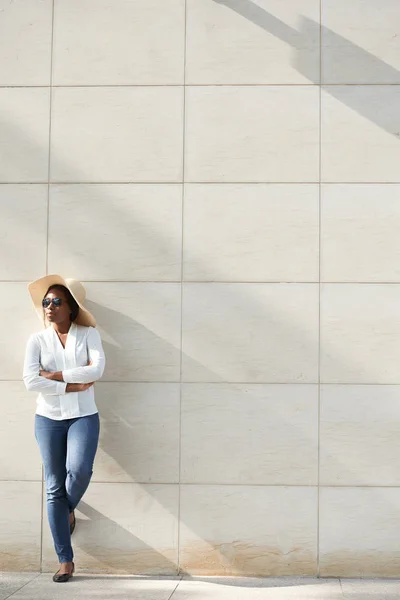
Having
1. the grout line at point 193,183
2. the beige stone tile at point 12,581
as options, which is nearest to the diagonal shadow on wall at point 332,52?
the grout line at point 193,183

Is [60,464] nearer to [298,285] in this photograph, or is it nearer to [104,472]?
[104,472]

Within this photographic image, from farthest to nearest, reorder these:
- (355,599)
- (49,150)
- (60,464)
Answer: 1. (49,150)
2. (60,464)
3. (355,599)

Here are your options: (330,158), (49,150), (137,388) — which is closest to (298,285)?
(330,158)

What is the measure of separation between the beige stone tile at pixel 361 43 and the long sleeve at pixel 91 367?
2277mm

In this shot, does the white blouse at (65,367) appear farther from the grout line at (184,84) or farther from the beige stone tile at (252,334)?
the grout line at (184,84)

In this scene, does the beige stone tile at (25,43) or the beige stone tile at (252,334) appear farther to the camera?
the beige stone tile at (25,43)

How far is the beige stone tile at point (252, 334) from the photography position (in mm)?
5070

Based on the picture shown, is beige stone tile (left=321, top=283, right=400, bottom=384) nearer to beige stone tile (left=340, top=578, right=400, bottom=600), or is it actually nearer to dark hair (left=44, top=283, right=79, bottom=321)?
beige stone tile (left=340, top=578, right=400, bottom=600)

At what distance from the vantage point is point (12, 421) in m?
5.16

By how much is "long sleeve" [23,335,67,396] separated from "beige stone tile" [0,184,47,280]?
1.90 ft

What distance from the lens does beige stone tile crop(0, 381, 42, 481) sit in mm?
5148

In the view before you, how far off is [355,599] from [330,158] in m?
2.73

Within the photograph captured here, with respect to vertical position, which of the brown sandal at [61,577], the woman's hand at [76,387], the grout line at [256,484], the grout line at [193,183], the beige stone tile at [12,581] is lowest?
the beige stone tile at [12,581]

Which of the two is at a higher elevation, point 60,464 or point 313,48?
point 313,48
